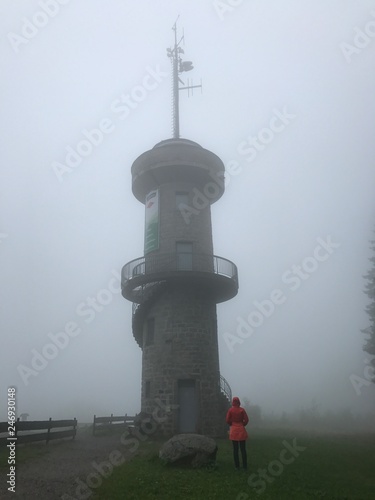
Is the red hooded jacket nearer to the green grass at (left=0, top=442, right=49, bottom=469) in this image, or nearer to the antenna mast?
the green grass at (left=0, top=442, right=49, bottom=469)

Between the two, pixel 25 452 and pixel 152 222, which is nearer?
pixel 25 452

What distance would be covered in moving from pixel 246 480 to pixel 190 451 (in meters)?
1.85

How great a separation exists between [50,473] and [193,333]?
34.9ft

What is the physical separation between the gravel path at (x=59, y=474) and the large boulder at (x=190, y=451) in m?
1.72

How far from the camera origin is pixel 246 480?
9.12 m

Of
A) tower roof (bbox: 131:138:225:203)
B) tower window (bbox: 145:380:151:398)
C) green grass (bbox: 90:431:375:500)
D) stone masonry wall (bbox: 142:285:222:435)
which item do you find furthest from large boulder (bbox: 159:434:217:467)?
tower roof (bbox: 131:138:225:203)

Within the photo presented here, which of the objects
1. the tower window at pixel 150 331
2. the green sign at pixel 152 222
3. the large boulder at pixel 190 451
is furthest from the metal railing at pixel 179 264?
the large boulder at pixel 190 451

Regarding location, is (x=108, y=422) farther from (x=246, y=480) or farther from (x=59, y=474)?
(x=246, y=480)

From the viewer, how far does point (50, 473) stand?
1023cm

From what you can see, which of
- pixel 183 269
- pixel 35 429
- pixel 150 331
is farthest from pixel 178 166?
pixel 35 429

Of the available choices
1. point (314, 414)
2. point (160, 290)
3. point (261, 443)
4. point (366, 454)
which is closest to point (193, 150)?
point (160, 290)

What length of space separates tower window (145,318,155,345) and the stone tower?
5 centimetres

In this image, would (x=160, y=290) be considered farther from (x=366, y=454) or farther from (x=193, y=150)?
(x=366, y=454)

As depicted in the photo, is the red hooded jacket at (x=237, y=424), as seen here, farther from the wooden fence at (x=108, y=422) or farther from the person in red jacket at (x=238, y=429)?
the wooden fence at (x=108, y=422)
